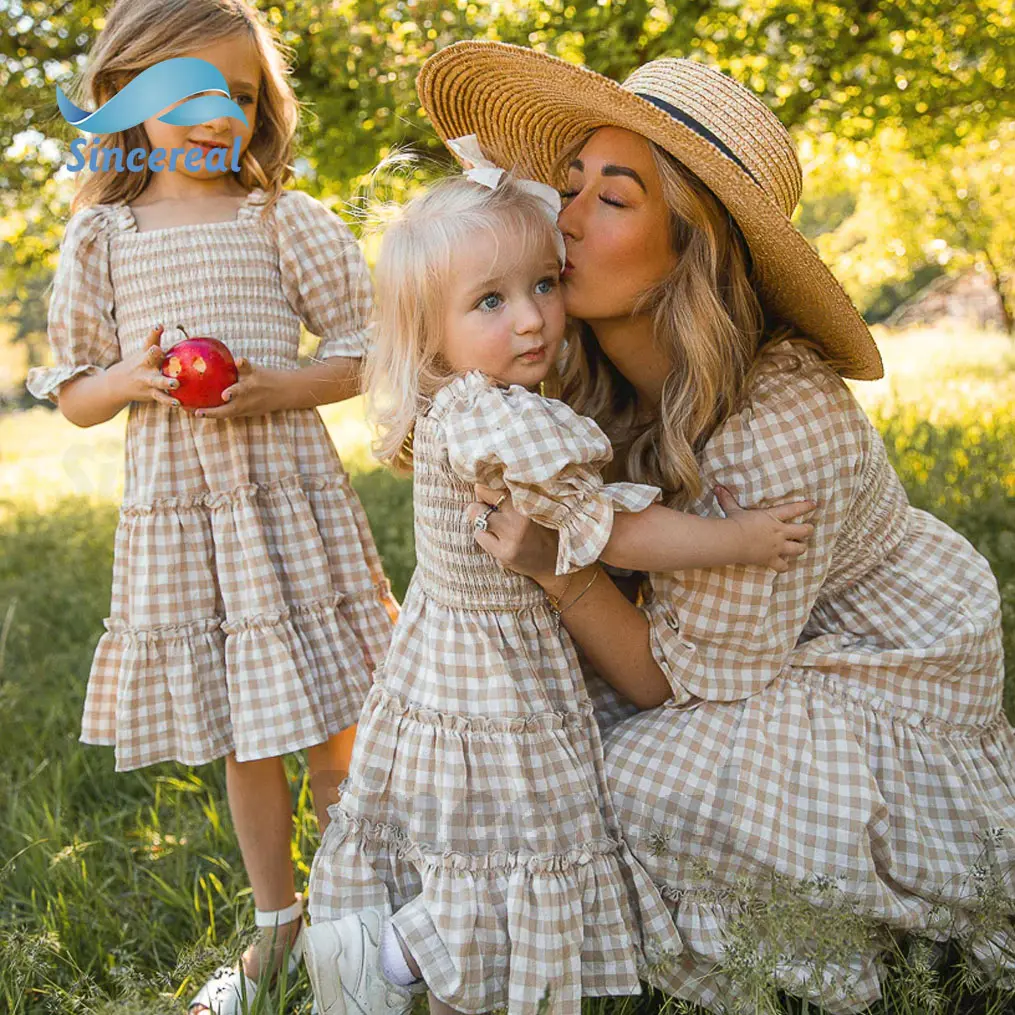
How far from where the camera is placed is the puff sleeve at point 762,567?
7.47 ft

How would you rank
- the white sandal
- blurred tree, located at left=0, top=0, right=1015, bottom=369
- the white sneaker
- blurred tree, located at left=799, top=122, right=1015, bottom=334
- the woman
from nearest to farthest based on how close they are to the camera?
the white sneaker → the woman → the white sandal → blurred tree, located at left=0, top=0, right=1015, bottom=369 → blurred tree, located at left=799, top=122, right=1015, bottom=334

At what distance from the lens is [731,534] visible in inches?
85.2

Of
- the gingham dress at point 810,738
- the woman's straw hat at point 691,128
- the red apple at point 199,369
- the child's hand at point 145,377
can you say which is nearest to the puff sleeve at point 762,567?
the gingham dress at point 810,738

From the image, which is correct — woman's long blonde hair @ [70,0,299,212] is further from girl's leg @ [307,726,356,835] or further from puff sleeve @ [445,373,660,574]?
girl's leg @ [307,726,356,835]

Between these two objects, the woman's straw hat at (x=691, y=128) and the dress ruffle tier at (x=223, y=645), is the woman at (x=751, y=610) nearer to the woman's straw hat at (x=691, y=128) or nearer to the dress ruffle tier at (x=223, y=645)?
the woman's straw hat at (x=691, y=128)

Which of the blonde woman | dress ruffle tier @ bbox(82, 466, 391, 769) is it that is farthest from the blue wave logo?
dress ruffle tier @ bbox(82, 466, 391, 769)

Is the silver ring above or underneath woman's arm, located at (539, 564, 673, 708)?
above

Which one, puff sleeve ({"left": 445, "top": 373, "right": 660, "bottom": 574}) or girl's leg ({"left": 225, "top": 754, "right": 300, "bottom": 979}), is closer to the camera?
puff sleeve ({"left": 445, "top": 373, "right": 660, "bottom": 574})

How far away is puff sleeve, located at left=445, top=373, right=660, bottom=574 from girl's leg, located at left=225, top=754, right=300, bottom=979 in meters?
1.04

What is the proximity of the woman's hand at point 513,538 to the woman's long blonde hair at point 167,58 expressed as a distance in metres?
1.07

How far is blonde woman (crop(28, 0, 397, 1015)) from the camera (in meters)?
2.56

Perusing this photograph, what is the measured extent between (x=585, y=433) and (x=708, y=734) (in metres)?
0.74

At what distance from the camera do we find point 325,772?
2848 millimetres

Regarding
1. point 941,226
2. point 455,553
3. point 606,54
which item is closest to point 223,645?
point 455,553
